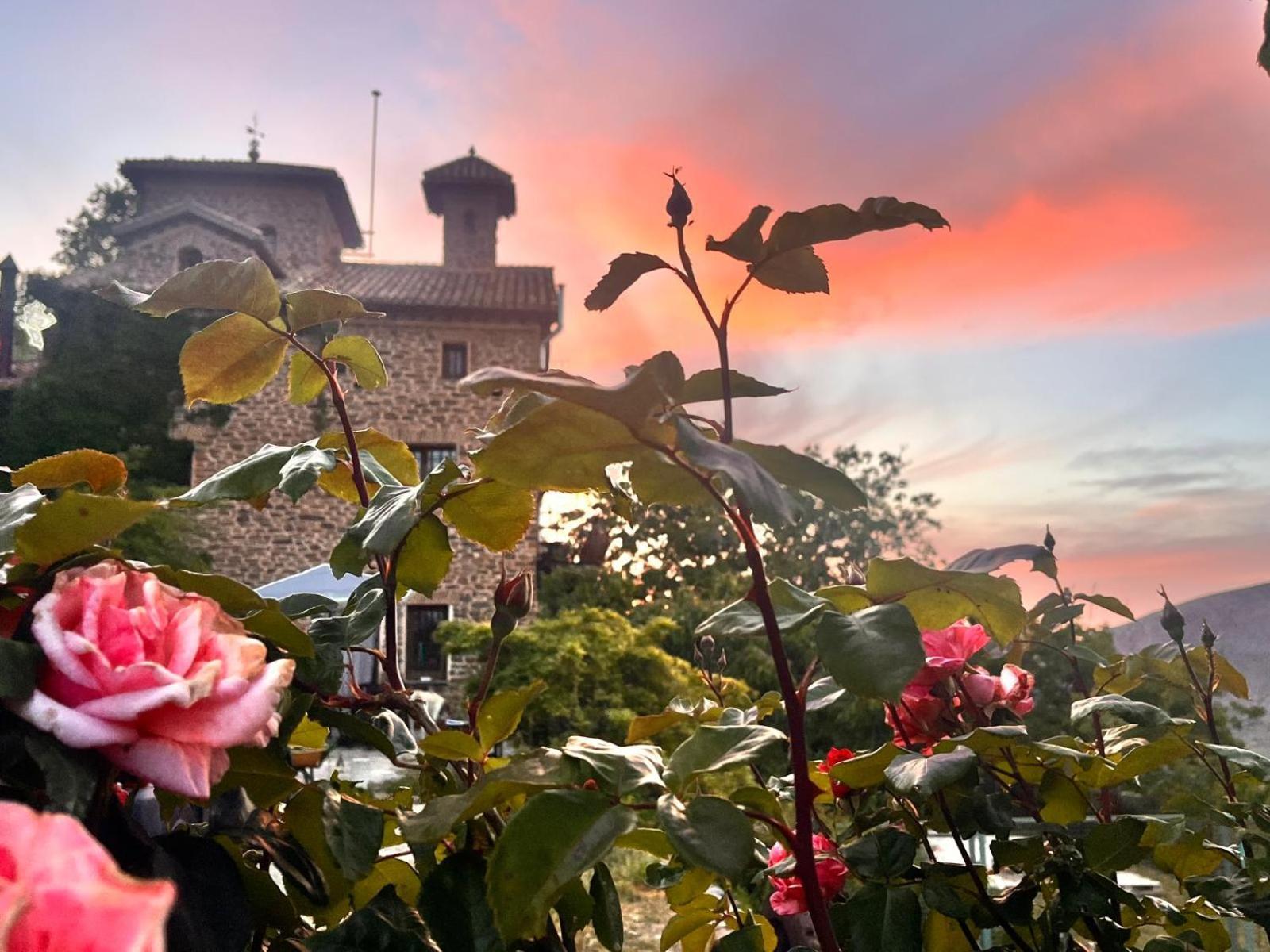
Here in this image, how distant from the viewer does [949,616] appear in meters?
0.58

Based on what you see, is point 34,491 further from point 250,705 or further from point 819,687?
point 819,687

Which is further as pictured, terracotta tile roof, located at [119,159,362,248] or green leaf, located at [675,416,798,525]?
terracotta tile roof, located at [119,159,362,248]

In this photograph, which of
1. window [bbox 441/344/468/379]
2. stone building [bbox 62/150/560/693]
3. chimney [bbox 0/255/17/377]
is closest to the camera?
stone building [bbox 62/150/560/693]

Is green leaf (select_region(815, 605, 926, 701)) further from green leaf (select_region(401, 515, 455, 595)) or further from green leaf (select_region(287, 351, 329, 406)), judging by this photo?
green leaf (select_region(287, 351, 329, 406))

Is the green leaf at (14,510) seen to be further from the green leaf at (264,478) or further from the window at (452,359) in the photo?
the window at (452,359)

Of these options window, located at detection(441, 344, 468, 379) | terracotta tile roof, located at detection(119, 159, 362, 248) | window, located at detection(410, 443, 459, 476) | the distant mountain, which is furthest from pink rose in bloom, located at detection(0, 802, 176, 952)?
terracotta tile roof, located at detection(119, 159, 362, 248)

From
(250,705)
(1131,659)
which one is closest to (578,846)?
(250,705)

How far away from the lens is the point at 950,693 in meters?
0.70

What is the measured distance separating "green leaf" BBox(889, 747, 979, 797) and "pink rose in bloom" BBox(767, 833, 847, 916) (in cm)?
14

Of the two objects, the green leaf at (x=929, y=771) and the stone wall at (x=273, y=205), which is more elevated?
the stone wall at (x=273, y=205)

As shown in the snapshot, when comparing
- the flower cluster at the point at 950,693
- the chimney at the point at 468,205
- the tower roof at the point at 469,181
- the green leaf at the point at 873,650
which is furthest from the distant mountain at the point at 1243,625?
the tower roof at the point at 469,181

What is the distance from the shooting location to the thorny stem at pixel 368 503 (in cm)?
58

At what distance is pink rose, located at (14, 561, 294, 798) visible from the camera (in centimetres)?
33

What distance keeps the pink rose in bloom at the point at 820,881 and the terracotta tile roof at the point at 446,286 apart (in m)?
10.4
